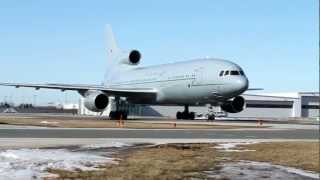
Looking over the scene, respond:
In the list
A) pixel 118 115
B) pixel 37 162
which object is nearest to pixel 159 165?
pixel 37 162

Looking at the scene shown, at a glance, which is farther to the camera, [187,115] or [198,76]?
[187,115]

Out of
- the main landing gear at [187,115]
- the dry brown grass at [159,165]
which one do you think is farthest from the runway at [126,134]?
the main landing gear at [187,115]

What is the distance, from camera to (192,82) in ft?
184

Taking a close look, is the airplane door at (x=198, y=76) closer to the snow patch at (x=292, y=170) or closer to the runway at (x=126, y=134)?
the runway at (x=126, y=134)

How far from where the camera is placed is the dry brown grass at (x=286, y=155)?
662 inches

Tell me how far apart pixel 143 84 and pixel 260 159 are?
155 ft

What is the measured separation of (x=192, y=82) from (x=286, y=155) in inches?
1469

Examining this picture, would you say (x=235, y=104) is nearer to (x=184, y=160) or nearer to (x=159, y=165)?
(x=184, y=160)

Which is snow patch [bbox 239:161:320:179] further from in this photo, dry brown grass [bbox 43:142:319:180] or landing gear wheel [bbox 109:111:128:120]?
landing gear wheel [bbox 109:111:128:120]

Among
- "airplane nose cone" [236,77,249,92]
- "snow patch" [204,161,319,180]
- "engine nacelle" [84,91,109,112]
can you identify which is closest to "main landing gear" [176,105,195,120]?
"engine nacelle" [84,91,109,112]

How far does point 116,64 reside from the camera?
7750 centimetres

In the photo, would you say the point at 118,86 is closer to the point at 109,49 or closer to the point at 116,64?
the point at 116,64

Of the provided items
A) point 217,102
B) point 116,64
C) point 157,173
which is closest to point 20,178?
point 157,173

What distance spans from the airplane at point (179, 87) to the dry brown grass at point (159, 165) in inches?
1310
